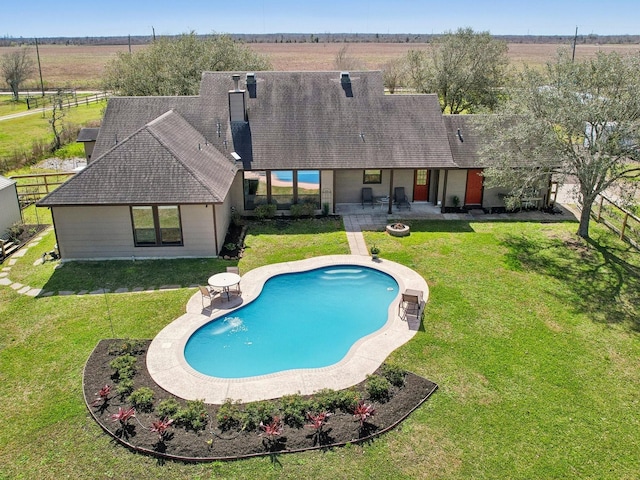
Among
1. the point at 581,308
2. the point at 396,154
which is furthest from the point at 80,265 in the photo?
the point at 581,308

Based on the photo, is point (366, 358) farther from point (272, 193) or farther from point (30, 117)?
point (30, 117)

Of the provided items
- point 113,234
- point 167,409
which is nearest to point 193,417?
point 167,409

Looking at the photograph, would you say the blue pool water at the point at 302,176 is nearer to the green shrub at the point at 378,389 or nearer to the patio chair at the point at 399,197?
the patio chair at the point at 399,197

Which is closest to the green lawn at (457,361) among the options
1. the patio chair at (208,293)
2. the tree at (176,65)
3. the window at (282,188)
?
the patio chair at (208,293)

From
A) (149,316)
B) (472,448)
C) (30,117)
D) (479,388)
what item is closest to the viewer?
(472,448)

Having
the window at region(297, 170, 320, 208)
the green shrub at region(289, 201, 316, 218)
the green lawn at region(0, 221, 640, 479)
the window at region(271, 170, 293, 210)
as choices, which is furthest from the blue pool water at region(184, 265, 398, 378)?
the window at region(271, 170, 293, 210)
